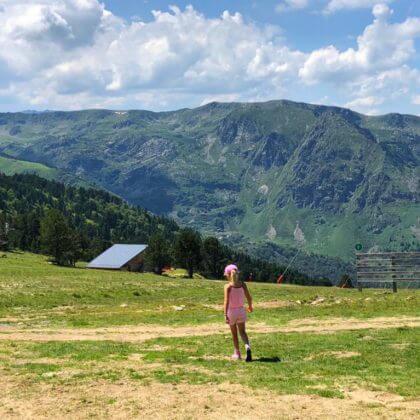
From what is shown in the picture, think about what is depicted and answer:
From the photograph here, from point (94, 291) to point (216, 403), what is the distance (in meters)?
43.1

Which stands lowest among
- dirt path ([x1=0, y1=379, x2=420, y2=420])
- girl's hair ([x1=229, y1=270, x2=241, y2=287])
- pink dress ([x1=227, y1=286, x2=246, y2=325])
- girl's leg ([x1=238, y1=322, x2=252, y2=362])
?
dirt path ([x1=0, y1=379, x2=420, y2=420])

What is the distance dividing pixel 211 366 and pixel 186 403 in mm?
4150

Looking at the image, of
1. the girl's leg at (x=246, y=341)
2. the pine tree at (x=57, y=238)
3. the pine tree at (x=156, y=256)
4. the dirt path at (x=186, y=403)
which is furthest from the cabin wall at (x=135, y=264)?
the dirt path at (x=186, y=403)

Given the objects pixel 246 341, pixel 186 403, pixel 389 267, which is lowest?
pixel 186 403

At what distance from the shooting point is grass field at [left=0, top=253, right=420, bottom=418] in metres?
13.5

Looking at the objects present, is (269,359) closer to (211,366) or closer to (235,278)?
(211,366)

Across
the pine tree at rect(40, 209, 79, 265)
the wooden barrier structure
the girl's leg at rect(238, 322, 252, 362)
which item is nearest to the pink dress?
the girl's leg at rect(238, 322, 252, 362)

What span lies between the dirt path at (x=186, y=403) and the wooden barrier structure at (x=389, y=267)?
34.0 metres

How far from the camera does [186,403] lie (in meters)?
13.7

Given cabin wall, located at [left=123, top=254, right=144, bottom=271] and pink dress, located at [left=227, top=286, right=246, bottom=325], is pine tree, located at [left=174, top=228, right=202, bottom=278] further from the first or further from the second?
pink dress, located at [left=227, top=286, right=246, bottom=325]

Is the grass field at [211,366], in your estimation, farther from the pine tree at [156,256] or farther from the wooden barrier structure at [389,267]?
the pine tree at [156,256]

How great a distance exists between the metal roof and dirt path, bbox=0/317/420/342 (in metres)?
100

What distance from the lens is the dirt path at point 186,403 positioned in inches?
506

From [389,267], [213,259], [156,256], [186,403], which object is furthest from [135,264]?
[186,403]
